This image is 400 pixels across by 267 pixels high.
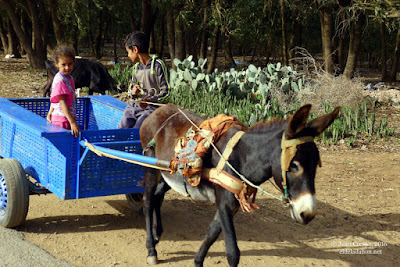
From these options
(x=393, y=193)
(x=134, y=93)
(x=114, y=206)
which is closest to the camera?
(x=134, y=93)

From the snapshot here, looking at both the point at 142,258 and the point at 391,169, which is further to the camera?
the point at 391,169

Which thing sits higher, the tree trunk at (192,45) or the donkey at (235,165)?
the tree trunk at (192,45)

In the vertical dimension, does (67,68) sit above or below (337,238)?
above

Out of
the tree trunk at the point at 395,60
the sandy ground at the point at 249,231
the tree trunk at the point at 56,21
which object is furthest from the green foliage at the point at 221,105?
the tree trunk at the point at 395,60

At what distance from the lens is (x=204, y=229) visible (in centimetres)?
545

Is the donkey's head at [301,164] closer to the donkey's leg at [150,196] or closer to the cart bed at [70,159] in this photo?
the donkey's leg at [150,196]

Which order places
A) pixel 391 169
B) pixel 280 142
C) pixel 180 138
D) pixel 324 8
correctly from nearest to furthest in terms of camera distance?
1. pixel 280 142
2. pixel 180 138
3. pixel 391 169
4. pixel 324 8

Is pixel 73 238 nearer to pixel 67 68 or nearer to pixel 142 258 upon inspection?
pixel 142 258

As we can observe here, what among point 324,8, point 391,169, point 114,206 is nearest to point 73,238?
point 114,206

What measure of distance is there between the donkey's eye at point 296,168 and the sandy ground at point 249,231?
153cm

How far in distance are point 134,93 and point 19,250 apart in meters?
1.89

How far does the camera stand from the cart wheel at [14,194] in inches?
193

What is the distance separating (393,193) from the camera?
6941 millimetres

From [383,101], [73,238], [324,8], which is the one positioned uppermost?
[324,8]
